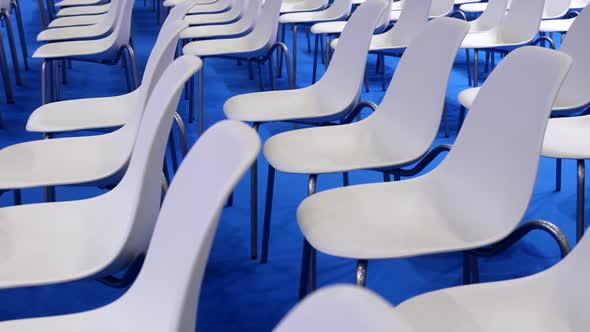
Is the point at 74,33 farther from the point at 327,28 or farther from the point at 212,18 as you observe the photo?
the point at 327,28

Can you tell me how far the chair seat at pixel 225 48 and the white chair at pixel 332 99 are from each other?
0.89 meters

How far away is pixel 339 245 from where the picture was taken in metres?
1.66

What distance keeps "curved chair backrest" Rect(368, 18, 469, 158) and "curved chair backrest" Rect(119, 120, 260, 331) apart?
3.50 feet

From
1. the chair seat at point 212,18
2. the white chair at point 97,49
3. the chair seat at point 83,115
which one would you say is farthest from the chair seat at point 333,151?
the chair seat at point 212,18

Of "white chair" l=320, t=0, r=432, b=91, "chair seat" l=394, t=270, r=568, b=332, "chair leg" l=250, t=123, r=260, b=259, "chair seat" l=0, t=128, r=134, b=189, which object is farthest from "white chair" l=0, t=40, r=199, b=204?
"white chair" l=320, t=0, r=432, b=91

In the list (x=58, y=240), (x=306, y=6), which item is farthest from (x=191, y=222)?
(x=306, y=6)

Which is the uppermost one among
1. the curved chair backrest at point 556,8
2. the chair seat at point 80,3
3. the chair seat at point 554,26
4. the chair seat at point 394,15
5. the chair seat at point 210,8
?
the chair seat at point 554,26

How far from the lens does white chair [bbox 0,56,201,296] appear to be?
154 cm

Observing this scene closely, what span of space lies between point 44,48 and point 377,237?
2718 millimetres

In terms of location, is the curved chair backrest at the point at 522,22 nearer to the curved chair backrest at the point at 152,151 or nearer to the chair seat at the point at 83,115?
the chair seat at the point at 83,115

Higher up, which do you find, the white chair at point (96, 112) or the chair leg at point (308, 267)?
the white chair at point (96, 112)

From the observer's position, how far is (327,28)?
4.38 metres

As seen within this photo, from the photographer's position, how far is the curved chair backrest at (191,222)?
103cm

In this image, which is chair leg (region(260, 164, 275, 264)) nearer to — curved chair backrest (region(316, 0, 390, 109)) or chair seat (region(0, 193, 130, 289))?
curved chair backrest (region(316, 0, 390, 109))
